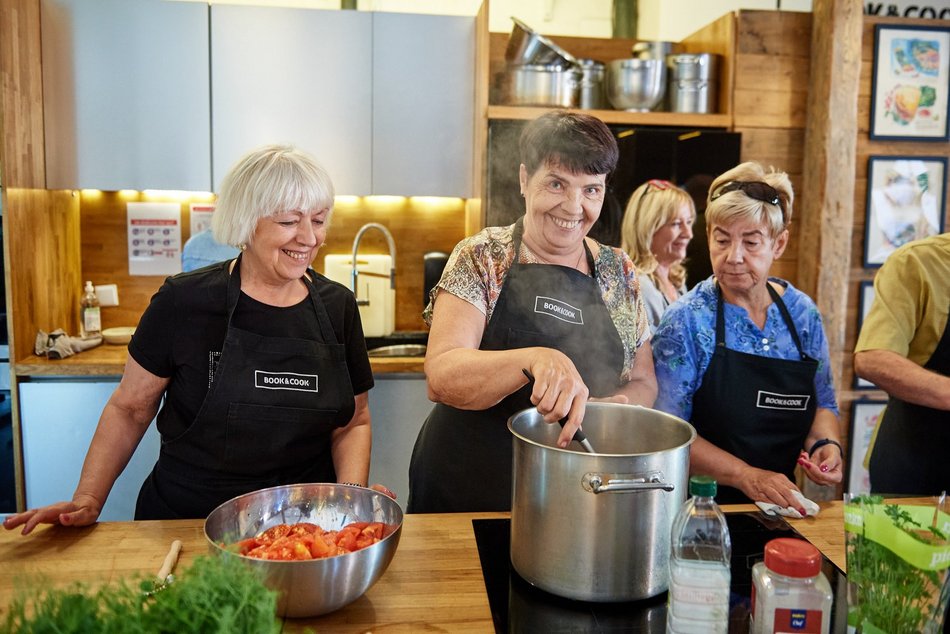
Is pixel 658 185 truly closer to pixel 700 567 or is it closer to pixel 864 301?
pixel 864 301

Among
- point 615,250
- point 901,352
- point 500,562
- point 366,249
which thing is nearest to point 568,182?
point 615,250

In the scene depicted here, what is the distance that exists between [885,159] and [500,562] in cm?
303

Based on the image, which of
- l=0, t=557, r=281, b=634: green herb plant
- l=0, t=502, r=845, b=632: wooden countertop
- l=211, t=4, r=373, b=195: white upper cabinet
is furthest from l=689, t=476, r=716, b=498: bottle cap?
l=211, t=4, r=373, b=195: white upper cabinet

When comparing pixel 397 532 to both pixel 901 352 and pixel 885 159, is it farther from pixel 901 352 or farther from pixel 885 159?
pixel 885 159

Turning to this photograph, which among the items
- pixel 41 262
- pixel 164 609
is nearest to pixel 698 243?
pixel 164 609

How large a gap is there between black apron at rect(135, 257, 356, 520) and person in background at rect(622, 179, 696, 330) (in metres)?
1.01

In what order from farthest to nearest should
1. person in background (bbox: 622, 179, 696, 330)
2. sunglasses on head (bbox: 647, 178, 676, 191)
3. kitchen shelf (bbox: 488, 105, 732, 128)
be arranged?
kitchen shelf (bbox: 488, 105, 732, 128) < sunglasses on head (bbox: 647, 178, 676, 191) < person in background (bbox: 622, 179, 696, 330)

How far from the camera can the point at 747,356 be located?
1796mm

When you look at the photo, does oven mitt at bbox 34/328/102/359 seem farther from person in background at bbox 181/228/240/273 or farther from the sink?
the sink

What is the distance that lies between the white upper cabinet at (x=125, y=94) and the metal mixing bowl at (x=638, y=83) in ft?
5.69

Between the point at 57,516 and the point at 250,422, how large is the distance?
16.1 inches

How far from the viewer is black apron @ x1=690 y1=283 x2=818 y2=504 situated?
1.79 meters

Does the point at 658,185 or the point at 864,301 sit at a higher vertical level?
the point at 658,185

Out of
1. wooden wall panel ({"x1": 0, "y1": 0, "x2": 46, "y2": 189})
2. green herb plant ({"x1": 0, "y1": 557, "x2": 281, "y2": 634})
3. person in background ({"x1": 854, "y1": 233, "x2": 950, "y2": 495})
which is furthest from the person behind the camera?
wooden wall panel ({"x1": 0, "y1": 0, "x2": 46, "y2": 189})
